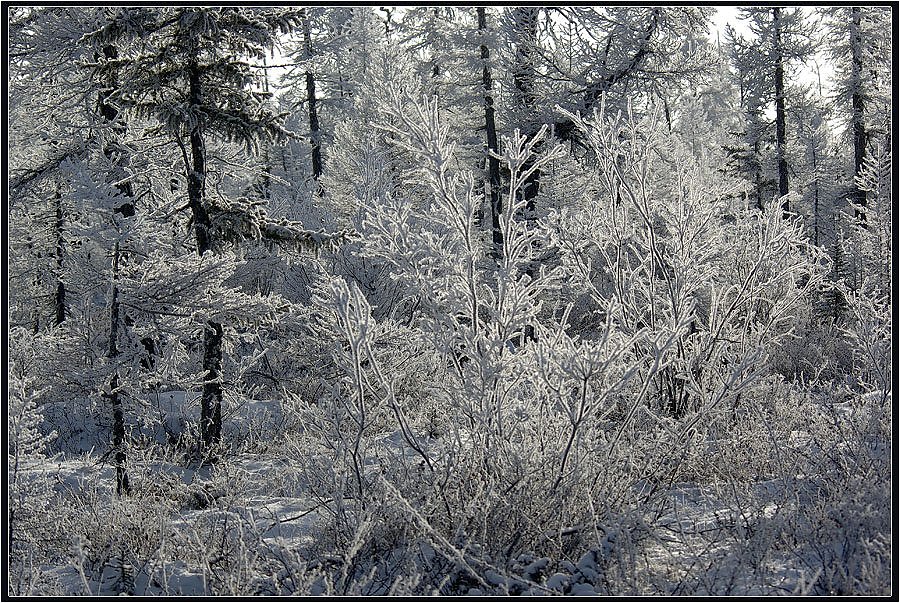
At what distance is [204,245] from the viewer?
21.9 feet

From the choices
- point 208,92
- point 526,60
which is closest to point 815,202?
point 526,60

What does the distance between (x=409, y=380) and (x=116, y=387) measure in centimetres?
385

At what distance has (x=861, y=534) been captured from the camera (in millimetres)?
3223

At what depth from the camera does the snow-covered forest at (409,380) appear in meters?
3.28

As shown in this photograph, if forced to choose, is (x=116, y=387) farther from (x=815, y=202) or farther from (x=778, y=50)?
(x=815, y=202)

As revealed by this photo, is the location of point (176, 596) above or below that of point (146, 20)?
below

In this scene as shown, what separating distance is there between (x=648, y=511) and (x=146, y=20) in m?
6.08

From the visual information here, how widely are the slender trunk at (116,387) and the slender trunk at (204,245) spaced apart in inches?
31.1

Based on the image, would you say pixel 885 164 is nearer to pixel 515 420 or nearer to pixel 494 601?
pixel 515 420

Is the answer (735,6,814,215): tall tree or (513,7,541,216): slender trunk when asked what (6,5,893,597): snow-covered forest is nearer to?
(513,7,541,216): slender trunk

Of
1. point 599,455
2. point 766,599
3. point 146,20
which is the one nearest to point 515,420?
point 599,455

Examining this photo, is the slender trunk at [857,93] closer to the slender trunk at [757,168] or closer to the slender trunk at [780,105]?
the slender trunk at [780,105]

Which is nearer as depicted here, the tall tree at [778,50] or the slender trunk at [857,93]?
the slender trunk at [857,93]

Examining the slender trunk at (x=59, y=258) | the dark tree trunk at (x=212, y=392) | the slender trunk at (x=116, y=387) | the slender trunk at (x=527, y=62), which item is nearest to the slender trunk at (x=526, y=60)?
the slender trunk at (x=527, y=62)
